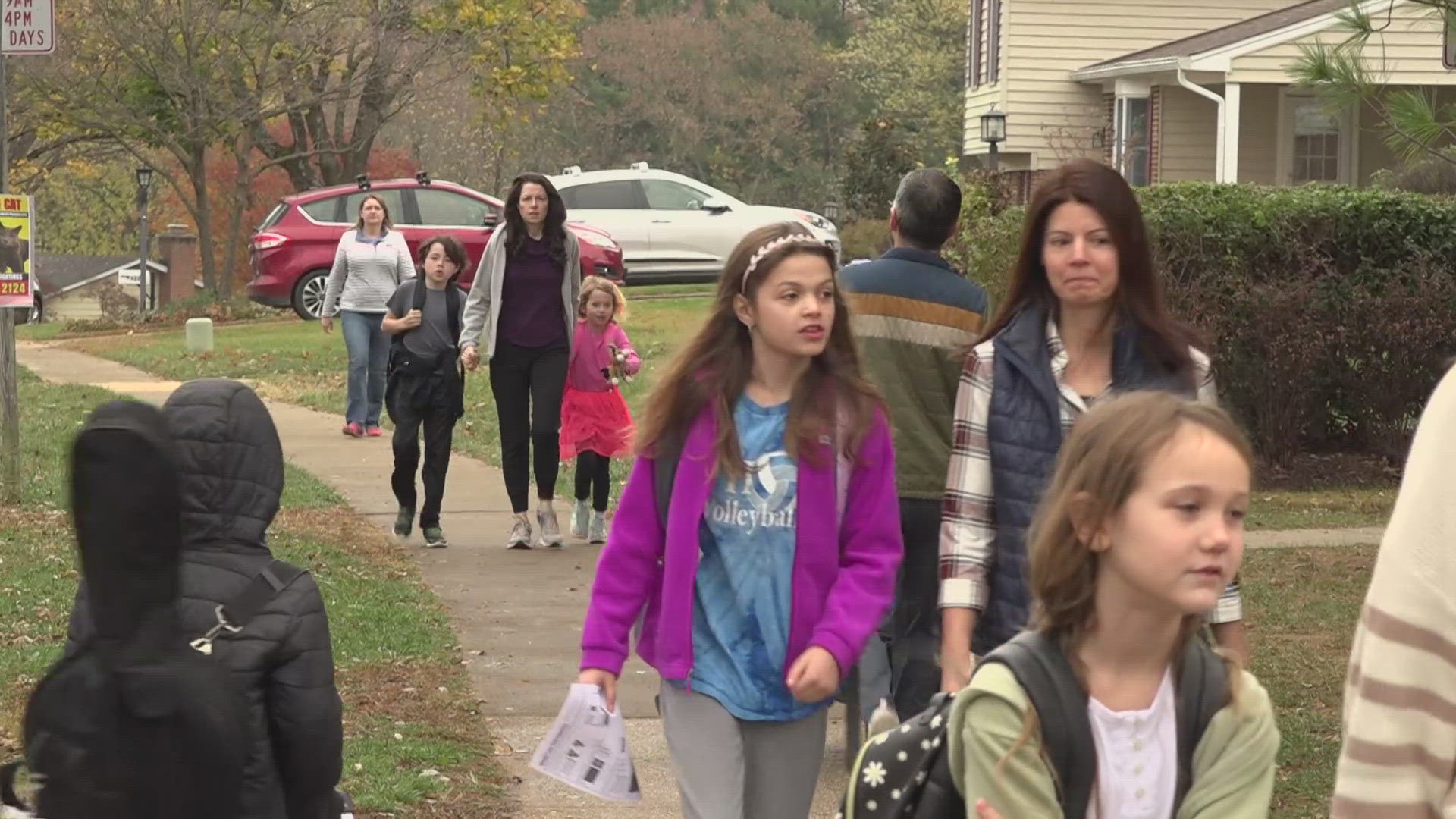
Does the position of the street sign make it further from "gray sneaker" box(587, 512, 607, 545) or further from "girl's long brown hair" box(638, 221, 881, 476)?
"girl's long brown hair" box(638, 221, 881, 476)

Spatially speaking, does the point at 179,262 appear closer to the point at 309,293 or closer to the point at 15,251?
the point at 309,293

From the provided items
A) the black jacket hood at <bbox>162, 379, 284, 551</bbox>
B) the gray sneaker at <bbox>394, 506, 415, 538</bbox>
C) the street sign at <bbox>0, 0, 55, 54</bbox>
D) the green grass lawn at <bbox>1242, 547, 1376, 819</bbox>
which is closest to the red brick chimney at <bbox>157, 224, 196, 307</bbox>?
the street sign at <bbox>0, 0, 55, 54</bbox>

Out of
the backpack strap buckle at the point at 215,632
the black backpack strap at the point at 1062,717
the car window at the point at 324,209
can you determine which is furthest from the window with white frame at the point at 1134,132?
the black backpack strap at the point at 1062,717

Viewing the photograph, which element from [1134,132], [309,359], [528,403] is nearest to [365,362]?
[528,403]

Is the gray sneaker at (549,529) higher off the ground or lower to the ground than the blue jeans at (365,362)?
lower

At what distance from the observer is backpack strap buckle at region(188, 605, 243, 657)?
3502mm

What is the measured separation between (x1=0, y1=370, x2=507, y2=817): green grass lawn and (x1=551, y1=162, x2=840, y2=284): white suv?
1562 cm

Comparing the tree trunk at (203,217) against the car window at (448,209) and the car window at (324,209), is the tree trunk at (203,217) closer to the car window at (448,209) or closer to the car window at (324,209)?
the car window at (324,209)

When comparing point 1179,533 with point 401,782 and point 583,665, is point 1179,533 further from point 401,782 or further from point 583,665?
point 401,782

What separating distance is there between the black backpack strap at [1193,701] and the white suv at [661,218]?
25.8 m

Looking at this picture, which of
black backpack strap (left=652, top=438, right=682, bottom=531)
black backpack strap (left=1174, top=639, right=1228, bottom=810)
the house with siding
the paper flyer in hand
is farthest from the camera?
the house with siding

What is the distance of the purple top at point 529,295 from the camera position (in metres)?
10.1

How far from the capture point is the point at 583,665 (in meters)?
4.28

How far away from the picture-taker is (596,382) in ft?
35.3
